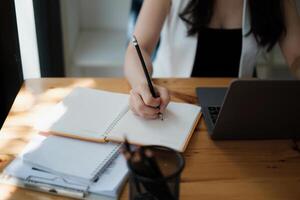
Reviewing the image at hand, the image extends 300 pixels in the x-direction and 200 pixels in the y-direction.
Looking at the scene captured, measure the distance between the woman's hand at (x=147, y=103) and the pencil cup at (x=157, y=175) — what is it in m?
0.32

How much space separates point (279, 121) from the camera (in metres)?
0.97

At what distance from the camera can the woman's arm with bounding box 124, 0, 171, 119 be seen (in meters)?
1.03

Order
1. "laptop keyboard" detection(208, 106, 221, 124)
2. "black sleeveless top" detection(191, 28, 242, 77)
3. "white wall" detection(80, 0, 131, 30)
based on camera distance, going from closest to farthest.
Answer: "laptop keyboard" detection(208, 106, 221, 124) → "black sleeveless top" detection(191, 28, 242, 77) → "white wall" detection(80, 0, 131, 30)

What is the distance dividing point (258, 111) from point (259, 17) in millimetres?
699

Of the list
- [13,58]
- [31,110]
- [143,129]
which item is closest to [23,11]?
[13,58]

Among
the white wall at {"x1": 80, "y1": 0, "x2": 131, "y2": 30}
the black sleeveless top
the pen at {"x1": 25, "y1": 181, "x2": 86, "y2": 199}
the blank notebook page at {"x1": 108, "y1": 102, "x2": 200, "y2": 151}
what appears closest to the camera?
the pen at {"x1": 25, "y1": 181, "x2": 86, "y2": 199}

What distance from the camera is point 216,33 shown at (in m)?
1.63

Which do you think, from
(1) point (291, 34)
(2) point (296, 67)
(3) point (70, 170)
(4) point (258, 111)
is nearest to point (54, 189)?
(3) point (70, 170)

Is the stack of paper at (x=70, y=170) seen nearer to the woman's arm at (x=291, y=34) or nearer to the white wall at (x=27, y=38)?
the white wall at (x=27, y=38)

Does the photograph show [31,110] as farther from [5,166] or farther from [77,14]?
[77,14]

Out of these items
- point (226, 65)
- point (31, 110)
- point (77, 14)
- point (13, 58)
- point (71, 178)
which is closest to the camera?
point (71, 178)

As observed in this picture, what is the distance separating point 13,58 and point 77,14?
119 cm

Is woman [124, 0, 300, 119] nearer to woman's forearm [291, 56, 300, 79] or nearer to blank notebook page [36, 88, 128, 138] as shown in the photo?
woman's forearm [291, 56, 300, 79]

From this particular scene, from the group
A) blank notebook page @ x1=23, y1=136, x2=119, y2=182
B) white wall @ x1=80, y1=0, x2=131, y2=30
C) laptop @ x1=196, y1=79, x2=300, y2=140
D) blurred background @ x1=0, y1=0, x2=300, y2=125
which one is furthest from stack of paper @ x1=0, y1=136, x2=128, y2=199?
white wall @ x1=80, y1=0, x2=131, y2=30
